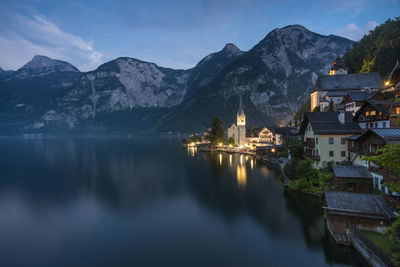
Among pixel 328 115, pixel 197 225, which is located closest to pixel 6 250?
pixel 197 225

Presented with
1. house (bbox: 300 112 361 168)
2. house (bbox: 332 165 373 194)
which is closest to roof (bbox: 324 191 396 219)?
house (bbox: 332 165 373 194)

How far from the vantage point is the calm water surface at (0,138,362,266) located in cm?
2211

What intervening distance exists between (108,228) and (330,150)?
4144 cm

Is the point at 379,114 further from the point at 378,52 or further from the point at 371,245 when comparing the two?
the point at 378,52

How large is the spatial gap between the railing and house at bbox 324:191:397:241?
656 millimetres

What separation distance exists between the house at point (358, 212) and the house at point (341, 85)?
6207cm

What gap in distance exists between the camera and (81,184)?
53.5 m

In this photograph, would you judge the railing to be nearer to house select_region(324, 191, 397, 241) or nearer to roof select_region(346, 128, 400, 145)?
house select_region(324, 191, 397, 241)

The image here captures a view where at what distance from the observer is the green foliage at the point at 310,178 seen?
122 feet

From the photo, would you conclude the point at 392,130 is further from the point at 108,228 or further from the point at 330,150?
the point at 108,228

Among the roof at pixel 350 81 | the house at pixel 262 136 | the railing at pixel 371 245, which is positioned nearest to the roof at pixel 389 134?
the railing at pixel 371 245

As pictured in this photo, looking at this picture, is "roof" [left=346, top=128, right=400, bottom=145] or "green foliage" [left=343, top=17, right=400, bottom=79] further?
"green foliage" [left=343, top=17, right=400, bottom=79]

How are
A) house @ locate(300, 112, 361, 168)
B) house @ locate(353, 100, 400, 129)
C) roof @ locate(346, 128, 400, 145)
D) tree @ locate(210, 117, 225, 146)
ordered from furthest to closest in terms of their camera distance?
1. tree @ locate(210, 117, 225, 146)
2. house @ locate(300, 112, 361, 168)
3. house @ locate(353, 100, 400, 129)
4. roof @ locate(346, 128, 400, 145)

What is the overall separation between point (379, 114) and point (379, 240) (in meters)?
25.9
